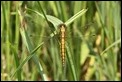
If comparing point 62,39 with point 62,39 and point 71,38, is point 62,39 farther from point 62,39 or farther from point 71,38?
point 71,38

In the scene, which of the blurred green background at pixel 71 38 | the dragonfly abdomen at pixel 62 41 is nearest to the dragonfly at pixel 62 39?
the dragonfly abdomen at pixel 62 41

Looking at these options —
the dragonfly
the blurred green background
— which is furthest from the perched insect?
the blurred green background

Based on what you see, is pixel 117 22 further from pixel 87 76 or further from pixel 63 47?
pixel 63 47

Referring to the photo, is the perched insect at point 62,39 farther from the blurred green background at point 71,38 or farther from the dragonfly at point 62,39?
the blurred green background at point 71,38

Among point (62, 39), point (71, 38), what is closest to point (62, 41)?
point (62, 39)

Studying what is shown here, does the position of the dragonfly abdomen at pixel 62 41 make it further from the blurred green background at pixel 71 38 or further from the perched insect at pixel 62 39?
the blurred green background at pixel 71 38

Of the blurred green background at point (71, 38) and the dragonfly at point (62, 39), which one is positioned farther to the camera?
the blurred green background at point (71, 38)

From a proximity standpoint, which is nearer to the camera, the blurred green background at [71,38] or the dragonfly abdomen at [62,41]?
the dragonfly abdomen at [62,41]

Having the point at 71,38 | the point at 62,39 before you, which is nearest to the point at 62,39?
the point at 62,39

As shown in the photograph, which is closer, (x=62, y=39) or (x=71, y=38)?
(x=62, y=39)

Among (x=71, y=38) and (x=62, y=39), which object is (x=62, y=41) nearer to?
(x=62, y=39)

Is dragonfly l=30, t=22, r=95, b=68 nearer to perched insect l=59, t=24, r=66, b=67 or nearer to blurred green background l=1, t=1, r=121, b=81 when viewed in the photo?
perched insect l=59, t=24, r=66, b=67
